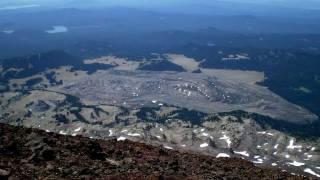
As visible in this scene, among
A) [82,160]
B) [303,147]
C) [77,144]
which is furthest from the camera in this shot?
[303,147]

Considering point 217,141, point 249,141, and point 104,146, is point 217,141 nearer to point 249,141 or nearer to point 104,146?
point 249,141

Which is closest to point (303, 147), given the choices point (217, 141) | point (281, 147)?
point (281, 147)

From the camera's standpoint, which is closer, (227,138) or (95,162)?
(95,162)

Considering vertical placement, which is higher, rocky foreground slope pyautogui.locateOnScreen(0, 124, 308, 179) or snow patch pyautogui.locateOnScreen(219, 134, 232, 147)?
rocky foreground slope pyautogui.locateOnScreen(0, 124, 308, 179)

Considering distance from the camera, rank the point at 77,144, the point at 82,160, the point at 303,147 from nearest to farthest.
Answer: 1. the point at 82,160
2. the point at 77,144
3. the point at 303,147

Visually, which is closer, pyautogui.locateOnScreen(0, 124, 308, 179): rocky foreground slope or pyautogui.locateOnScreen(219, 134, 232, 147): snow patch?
pyautogui.locateOnScreen(0, 124, 308, 179): rocky foreground slope

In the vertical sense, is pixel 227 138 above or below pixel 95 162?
below

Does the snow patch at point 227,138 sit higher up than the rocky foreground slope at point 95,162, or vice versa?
the rocky foreground slope at point 95,162

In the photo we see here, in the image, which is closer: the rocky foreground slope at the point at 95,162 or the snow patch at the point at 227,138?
the rocky foreground slope at the point at 95,162
